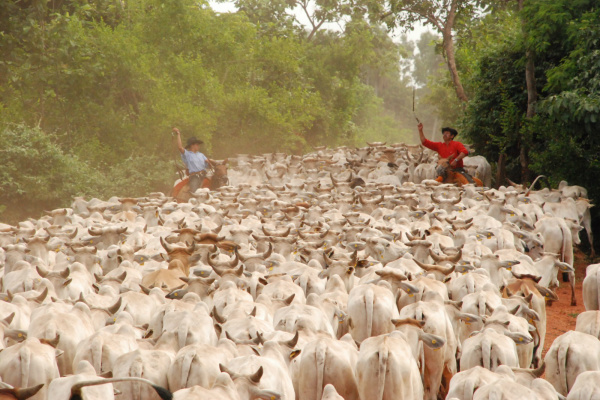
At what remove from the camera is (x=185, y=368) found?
6.03m

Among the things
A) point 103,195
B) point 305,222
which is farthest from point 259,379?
point 103,195

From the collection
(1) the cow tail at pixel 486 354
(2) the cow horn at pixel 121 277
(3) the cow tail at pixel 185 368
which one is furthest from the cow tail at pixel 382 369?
(2) the cow horn at pixel 121 277

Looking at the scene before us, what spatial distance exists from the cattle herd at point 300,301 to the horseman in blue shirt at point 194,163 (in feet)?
8.90

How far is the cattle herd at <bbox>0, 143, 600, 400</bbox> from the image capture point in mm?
6066

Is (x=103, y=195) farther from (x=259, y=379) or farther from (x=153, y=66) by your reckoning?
(x=259, y=379)

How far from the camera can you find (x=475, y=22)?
1129 inches

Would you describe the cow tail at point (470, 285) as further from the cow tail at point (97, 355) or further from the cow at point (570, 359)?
the cow tail at point (97, 355)

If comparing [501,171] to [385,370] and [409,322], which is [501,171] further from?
[385,370]

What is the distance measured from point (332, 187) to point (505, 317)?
10.6 meters

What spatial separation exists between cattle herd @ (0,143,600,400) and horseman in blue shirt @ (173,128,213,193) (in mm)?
2712

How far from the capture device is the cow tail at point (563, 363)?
22.3ft

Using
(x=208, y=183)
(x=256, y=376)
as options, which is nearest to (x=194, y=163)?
(x=208, y=183)

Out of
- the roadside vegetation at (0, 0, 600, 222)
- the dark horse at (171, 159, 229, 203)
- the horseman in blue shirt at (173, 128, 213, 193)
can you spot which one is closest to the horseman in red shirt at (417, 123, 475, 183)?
the roadside vegetation at (0, 0, 600, 222)

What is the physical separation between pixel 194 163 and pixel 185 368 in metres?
13.0
